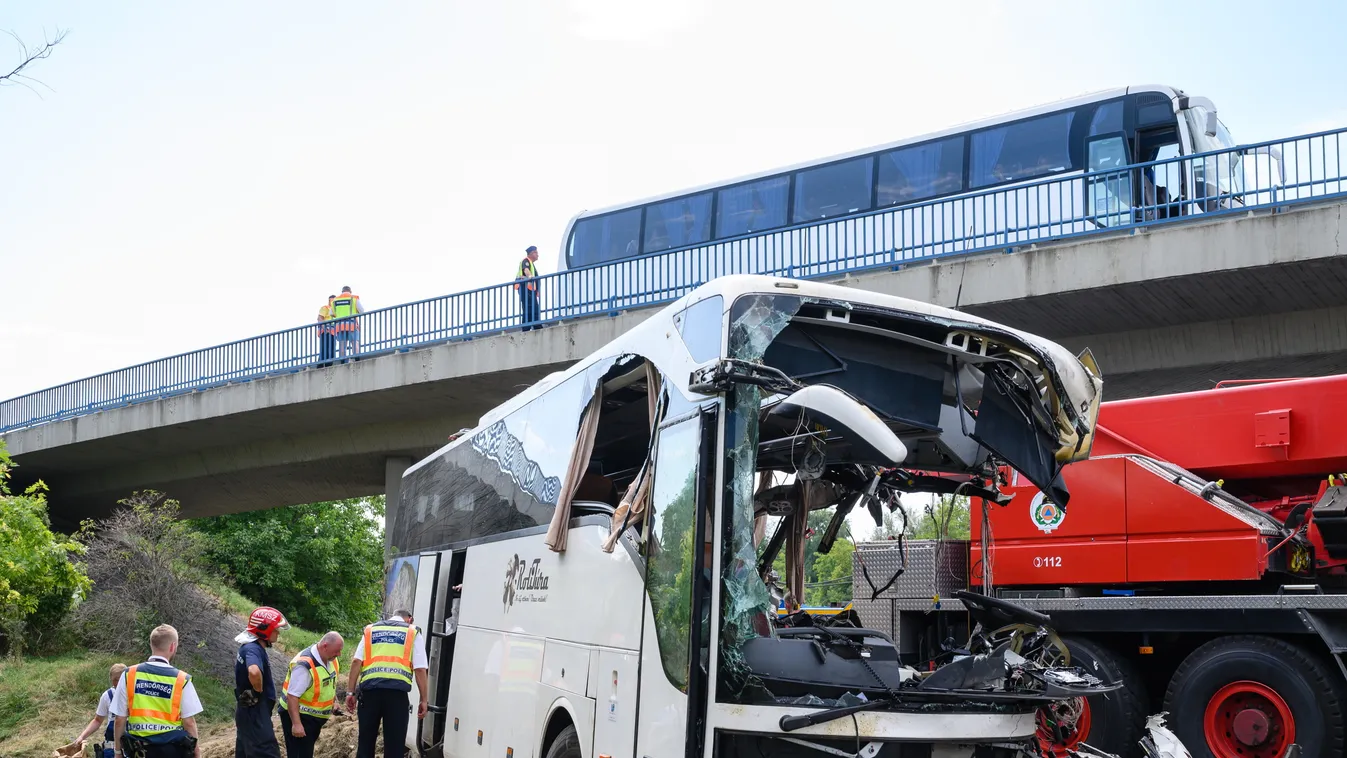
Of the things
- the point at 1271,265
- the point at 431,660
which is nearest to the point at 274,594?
the point at 431,660

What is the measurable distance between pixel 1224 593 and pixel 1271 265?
20.2 ft

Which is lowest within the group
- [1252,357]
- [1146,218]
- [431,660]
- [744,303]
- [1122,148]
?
[431,660]

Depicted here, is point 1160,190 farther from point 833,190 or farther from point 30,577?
point 30,577

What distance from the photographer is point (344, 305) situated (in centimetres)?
2538

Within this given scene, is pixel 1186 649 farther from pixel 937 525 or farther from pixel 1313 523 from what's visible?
pixel 937 525

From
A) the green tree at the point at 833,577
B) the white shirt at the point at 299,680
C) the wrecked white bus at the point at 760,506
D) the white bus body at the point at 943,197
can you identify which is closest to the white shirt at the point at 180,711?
the white shirt at the point at 299,680

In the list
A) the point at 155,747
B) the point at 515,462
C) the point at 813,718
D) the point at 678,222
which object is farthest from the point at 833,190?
the point at 813,718

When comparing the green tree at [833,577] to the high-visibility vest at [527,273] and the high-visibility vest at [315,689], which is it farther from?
the high-visibility vest at [527,273]

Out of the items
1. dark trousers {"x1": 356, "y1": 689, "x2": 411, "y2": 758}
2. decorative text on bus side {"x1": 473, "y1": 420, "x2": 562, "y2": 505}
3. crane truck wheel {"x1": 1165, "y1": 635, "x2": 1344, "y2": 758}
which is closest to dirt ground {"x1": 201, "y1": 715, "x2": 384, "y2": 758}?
dark trousers {"x1": 356, "y1": 689, "x2": 411, "y2": 758}

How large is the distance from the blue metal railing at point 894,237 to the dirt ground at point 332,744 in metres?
8.28

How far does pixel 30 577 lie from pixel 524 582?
1676cm

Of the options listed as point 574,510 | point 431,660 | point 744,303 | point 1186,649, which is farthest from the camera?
point 431,660

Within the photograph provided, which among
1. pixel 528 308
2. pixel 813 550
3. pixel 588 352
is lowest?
pixel 813 550

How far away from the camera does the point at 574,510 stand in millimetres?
7930
